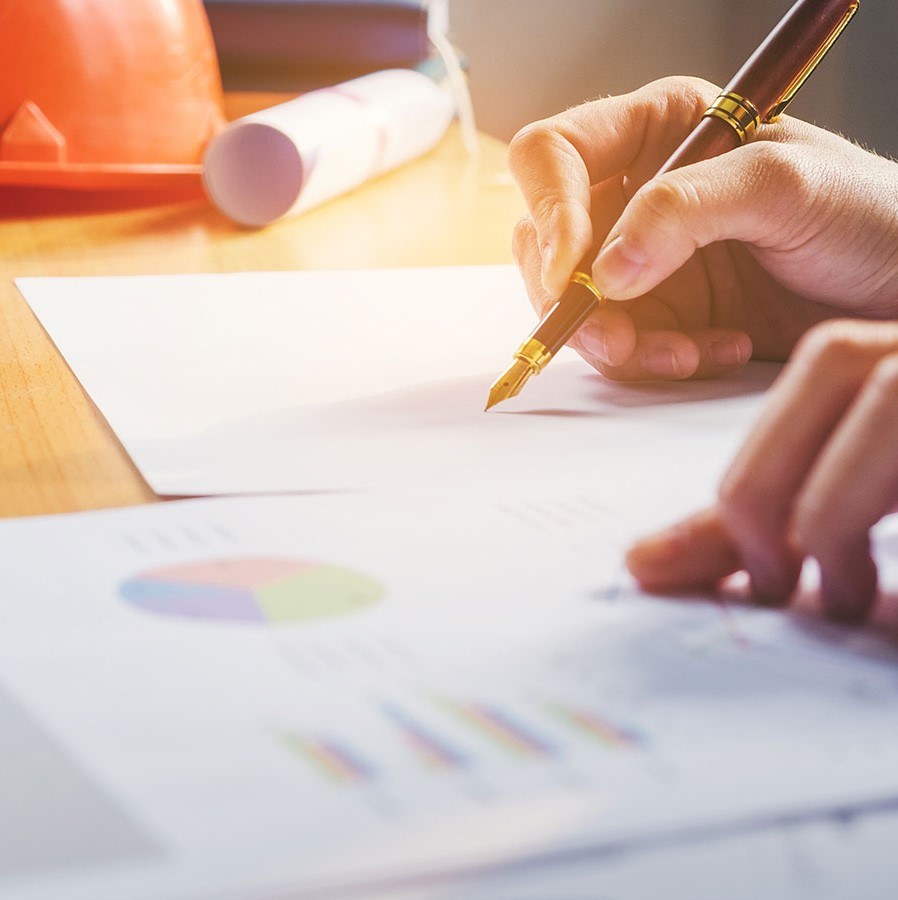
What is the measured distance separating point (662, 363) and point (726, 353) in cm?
4

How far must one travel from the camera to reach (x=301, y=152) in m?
0.89

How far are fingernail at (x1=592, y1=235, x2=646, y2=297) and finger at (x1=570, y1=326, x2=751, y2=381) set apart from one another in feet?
0.15

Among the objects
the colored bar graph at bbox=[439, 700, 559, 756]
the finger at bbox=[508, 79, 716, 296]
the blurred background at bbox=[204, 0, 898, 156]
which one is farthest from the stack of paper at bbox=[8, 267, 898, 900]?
the blurred background at bbox=[204, 0, 898, 156]

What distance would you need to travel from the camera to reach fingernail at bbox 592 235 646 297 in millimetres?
553

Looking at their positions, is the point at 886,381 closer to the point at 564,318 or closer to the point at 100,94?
the point at 564,318

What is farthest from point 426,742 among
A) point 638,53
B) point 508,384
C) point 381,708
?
point 638,53

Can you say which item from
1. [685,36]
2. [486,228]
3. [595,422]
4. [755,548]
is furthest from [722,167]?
[685,36]

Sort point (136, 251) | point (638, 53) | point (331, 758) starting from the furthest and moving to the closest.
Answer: point (638, 53), point (136, 251), point (331, 758)

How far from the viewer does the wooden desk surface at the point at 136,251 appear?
0.47m

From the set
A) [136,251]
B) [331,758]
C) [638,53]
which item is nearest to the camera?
[331,758]

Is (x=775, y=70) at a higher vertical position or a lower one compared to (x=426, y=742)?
higher

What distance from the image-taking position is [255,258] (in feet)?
2.71

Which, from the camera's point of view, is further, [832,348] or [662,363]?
[662,363]

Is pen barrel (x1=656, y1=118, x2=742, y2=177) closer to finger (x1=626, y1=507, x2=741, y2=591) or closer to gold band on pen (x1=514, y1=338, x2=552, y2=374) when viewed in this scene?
gold band on pen (x1=514, y1=338, x2=552, y2=374)
